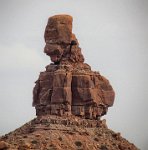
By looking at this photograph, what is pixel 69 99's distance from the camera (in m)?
179

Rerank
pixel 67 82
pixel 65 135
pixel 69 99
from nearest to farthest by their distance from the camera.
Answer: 1. pixel 65 135
2. pixel 67 82
3. pixel 69 99

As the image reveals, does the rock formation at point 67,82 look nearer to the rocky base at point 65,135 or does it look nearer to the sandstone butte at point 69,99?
the sandstone butte at point 69,99

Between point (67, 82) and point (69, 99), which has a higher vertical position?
point (67, 82)

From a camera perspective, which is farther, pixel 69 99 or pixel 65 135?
pixel 69 99

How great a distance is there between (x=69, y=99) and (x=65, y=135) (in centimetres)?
821

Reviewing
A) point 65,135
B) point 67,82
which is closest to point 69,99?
point 67,82

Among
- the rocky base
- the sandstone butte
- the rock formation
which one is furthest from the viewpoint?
the rock formation

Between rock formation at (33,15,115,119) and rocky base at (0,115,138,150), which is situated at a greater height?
rock formation at (33,15,115,119)

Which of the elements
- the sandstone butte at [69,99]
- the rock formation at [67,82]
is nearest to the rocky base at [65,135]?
the sandstone butte at [69,99]

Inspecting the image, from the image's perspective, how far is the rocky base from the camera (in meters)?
168

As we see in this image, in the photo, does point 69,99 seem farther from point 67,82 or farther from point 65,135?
point 65,135

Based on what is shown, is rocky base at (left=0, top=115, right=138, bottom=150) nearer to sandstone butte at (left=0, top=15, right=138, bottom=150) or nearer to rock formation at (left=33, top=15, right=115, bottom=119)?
sandstone butte at (left=0, top=15, right=138, bottom=150)

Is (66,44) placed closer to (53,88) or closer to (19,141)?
(53,88)

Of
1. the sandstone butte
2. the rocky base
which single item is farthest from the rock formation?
the rocky base
